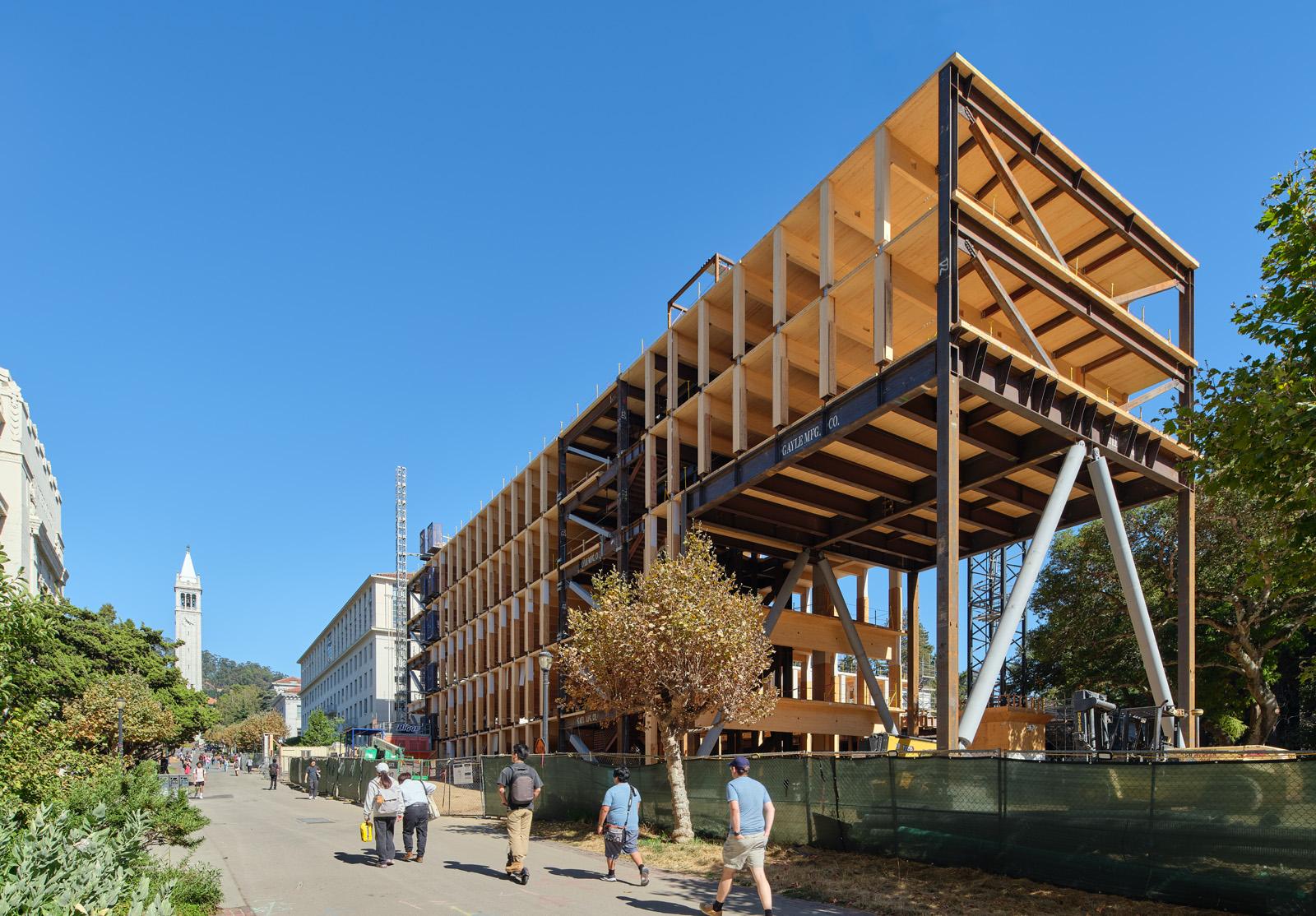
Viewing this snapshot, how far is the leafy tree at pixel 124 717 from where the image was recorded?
1451 inches

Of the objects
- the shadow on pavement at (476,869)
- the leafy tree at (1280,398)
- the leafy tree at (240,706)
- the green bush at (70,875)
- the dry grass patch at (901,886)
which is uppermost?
the leafy tree at (1280,398)

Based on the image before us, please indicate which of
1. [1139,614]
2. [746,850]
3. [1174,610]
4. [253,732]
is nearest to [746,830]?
[746,850]

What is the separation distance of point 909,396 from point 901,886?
11.6m

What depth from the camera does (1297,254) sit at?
1359cm

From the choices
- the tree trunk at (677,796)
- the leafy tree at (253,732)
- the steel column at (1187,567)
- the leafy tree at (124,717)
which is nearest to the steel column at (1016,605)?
the steel column at (1187,567)

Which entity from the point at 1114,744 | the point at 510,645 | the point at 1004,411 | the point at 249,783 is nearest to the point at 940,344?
the point at 1004,411

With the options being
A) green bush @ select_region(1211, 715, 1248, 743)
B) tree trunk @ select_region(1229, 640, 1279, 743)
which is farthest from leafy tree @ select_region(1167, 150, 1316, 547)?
green bush @ select_region(1211, 715, 1248, 743)

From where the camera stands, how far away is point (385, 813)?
14953mm

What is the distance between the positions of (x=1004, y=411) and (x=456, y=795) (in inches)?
781

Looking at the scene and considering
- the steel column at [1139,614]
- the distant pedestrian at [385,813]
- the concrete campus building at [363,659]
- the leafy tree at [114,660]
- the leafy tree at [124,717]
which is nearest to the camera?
the distant pedestrian at [385,813]

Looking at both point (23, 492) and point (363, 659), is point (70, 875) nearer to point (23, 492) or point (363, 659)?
point (23, 492)

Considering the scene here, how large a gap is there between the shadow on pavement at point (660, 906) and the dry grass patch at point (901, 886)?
1.78 metres

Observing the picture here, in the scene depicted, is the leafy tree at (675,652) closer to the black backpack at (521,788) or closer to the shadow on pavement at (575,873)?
the shadow on pavement at (575,873)

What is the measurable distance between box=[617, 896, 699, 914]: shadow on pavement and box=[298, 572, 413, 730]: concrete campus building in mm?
90342
